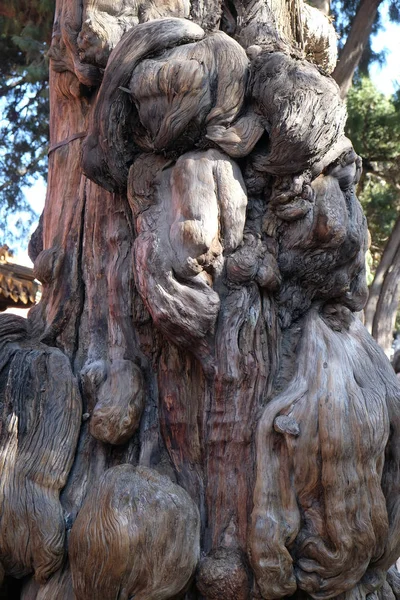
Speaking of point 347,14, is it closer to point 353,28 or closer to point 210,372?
point 353,28

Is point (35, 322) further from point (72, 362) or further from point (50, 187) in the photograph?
point (50, 187)

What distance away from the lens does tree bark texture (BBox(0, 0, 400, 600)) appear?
88.4 inches

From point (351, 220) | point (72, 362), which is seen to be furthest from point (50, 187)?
point (351, 220)

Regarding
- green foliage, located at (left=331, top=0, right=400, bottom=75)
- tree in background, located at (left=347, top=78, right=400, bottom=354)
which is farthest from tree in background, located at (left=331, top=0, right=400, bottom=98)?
tree in background, located at (left=347, top=78, right=400, bottom=354)

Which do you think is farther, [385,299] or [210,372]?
[385,299]

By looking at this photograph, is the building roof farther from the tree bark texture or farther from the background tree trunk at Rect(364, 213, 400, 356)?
the tree bark texture

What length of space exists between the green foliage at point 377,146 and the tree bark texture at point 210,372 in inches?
284

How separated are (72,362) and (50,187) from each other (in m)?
0.76

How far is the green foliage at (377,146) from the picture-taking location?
959 cm

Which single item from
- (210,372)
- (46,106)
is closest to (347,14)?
(46,106)

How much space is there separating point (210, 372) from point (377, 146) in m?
8.03

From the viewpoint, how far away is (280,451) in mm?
2295

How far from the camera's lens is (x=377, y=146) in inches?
387

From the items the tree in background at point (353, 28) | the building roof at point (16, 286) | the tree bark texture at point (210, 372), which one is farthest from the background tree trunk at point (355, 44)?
the tree bark texture at point (210, 372)
